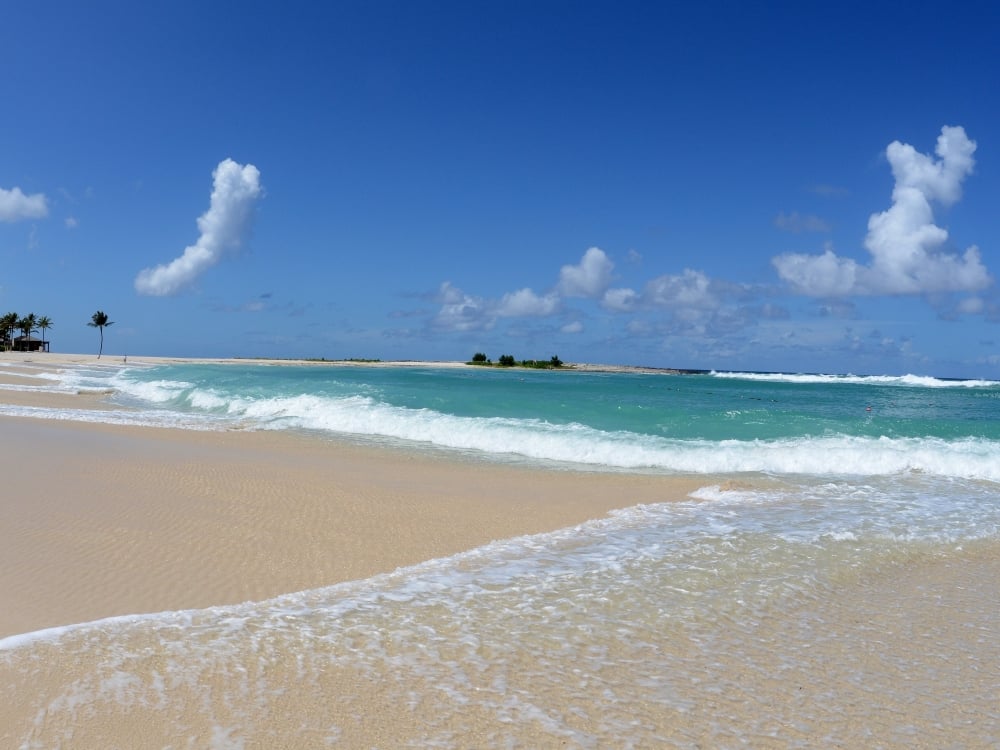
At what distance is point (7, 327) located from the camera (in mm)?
116375

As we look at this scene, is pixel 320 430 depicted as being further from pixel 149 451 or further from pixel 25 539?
pixel 25 539

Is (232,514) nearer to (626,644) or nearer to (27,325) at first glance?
(626,644)

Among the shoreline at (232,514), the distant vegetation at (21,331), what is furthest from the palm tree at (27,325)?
the shoreline at (232,514)

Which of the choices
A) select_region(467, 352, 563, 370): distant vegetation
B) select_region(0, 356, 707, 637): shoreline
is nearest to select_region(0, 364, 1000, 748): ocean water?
select_region(0, 356, 707, 637): shoreline

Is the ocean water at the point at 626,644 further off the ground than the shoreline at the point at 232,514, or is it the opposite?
the ocean water at the point at 626,644

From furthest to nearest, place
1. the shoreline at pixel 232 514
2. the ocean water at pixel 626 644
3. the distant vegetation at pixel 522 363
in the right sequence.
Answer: the distant vegetation at pixel 522 363, the shoreline at pixel 232 514, the ocean water at pixel 626 644

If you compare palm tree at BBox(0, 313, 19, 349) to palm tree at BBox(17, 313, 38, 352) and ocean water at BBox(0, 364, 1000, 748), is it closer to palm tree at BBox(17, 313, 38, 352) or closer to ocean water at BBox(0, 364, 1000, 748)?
palm tree at BBox(17, 313, 38, 352)

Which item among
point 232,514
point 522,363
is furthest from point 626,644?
point 522,363

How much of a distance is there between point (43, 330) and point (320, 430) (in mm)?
137863

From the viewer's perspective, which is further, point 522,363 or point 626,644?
point 522,363

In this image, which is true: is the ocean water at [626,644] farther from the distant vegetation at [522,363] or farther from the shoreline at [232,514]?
the distant vegetation at [522,363]

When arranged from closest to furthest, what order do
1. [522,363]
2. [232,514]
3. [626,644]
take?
[626,644]
[232,514]
[522,363]

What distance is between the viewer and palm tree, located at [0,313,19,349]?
11540 centimetres

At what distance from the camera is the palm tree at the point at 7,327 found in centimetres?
11540
